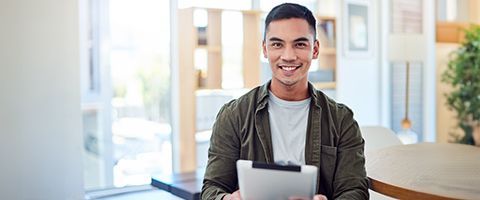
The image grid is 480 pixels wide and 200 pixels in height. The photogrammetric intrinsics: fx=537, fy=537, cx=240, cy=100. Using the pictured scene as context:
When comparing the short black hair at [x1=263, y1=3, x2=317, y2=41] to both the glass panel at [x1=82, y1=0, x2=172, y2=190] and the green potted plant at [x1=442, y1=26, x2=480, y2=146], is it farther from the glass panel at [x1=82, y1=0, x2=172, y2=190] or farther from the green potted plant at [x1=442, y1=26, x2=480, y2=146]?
the green potted plant at [x1=442, y1=26, x2=480, y2=146]

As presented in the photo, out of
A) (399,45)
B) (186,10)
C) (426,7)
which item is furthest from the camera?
(426,7)

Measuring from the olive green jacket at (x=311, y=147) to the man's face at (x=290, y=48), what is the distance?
11 cm

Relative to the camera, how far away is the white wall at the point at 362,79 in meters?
4.73

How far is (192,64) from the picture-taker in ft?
12.1

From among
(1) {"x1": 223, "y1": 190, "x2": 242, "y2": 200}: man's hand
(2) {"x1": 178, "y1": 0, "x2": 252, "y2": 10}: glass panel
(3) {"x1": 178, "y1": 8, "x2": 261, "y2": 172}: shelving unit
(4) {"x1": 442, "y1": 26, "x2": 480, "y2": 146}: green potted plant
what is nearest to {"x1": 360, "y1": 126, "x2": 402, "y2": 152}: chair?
(3) {"x1": 178, "y1": 8, "x2": 261, "y2": 172}: shelving unit

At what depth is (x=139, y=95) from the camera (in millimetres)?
3863

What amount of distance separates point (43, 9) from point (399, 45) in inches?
120

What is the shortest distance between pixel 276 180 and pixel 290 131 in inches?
10.7

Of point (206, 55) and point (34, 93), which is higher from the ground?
point (206, 55)

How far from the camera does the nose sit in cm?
162

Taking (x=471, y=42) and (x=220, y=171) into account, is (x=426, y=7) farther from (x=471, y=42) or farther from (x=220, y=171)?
(x=220, y=171)

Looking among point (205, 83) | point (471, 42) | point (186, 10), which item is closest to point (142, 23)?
point (186, 10)

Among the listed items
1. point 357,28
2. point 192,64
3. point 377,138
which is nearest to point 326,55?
point 357,28

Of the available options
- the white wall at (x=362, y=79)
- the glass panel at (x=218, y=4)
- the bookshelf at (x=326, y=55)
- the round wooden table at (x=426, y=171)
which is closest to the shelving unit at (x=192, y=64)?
the glass panel at (x=218, y=4)
